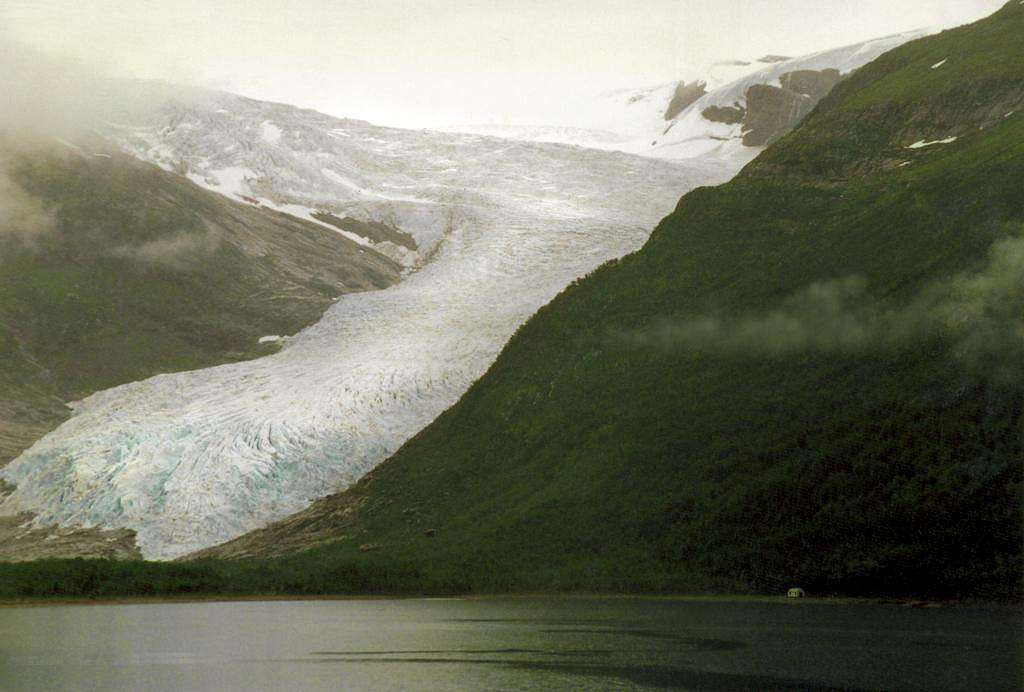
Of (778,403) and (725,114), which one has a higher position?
(725,114)

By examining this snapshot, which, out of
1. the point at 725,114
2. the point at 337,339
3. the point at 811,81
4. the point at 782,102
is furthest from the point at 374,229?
the point at 811,81

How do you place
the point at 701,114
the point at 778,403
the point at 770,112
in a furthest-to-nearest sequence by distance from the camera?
the point at 701,114 → the point at 770,112 → the point at 778,403

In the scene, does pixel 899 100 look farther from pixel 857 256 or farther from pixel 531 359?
pixel 531 359

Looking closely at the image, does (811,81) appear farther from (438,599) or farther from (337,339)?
(438,599)

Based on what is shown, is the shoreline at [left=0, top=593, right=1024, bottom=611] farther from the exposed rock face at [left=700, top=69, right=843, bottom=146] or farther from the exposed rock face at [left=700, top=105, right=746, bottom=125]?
the exposed rock face at [left=700, top=105, right=746, bottom=125]

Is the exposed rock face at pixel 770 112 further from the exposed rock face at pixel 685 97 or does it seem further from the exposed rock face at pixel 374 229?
the exposed rock face at pixel 374 229

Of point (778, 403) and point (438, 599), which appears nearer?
point (438, 599)

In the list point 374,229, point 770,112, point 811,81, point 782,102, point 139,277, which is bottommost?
point 139,277

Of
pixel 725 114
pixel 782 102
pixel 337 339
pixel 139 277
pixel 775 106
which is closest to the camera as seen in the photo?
pixel 337 339
